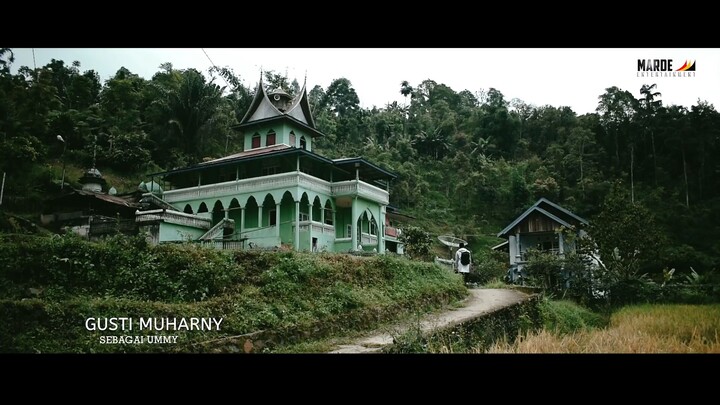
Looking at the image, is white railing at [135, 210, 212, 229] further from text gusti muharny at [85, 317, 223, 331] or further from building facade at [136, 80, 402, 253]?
text gusti muharny at [85, 317, 223, 331]

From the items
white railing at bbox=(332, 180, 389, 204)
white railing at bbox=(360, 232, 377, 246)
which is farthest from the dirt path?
A: white railing at bbox=(332, 180, 389, 204)

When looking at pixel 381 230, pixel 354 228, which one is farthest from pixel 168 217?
pixel 381 230

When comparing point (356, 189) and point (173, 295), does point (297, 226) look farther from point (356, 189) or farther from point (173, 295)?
point (173, 295)

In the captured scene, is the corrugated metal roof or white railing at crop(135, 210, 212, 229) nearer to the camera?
white railing at crop(135, 210, 212, 229)

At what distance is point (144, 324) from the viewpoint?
17.9 ft

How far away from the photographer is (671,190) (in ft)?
29.2

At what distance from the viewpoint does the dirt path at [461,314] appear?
682 centimetres

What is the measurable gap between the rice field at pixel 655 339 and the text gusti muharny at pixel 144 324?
125 inches

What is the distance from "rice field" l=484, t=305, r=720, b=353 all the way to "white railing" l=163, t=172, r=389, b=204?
9413 mm

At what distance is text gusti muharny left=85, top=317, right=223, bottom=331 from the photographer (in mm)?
5310

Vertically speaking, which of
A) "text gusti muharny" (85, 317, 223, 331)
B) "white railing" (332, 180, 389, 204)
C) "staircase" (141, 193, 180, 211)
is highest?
"white railing" (332, 180, 389, 204)

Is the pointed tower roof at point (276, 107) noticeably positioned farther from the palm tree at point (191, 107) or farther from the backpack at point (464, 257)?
the backpack at point (464, 257)

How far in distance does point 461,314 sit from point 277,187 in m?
7.43

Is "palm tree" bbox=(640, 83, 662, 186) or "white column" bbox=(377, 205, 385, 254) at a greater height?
"palm tree" bbox=(640, 83, 662, 186)
